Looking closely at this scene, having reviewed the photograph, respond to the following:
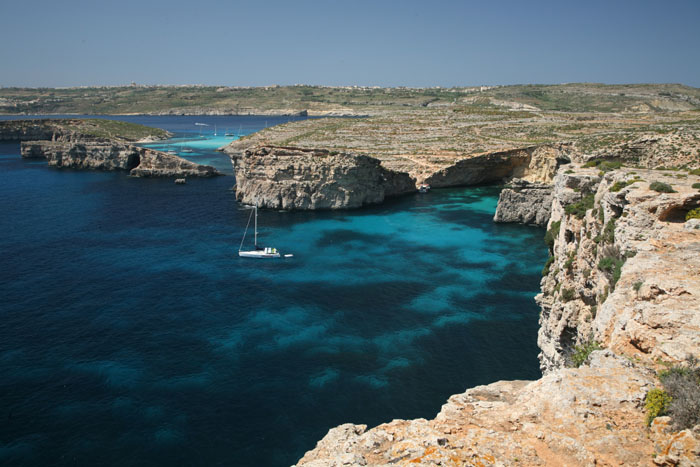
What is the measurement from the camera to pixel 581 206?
883 inches

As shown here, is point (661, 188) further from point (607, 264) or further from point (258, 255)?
point (258, 255)

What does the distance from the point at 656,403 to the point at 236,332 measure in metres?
23.9

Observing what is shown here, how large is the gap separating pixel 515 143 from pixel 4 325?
247 ft

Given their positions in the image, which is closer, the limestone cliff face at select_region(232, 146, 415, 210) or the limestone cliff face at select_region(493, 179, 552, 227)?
the limestone cliff face at select_region(493, 179, 552, 227)

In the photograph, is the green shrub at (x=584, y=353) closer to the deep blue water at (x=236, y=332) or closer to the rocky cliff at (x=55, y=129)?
the deep blue water at (x=236, y=332)

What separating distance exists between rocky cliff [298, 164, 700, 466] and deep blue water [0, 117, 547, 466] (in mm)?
10751

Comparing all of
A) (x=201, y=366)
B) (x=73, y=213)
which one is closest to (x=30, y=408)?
(x=201, y=366)

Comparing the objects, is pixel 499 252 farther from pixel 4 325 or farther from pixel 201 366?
pixel 4 325

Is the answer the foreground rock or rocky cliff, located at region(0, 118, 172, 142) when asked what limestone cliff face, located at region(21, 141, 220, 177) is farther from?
the foreground rock

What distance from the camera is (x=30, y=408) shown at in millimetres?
21609

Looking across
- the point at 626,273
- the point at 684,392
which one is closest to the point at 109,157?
the point at 626,273

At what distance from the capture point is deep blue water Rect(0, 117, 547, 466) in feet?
67.5

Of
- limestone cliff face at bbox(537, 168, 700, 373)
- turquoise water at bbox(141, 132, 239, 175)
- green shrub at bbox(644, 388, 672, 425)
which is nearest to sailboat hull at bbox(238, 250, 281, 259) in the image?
limestone cliff face at bbox(537, 168, 700, 373)

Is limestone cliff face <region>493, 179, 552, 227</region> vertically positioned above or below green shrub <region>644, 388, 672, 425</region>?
below
